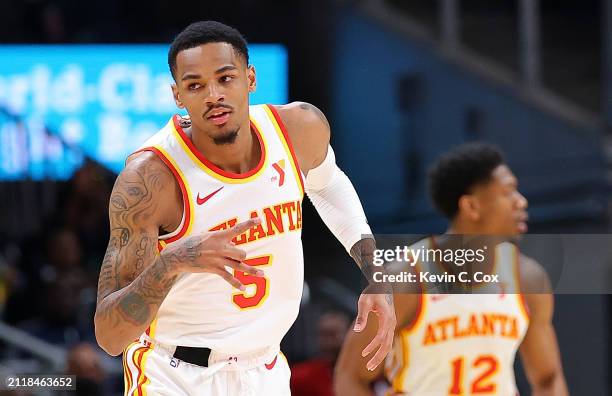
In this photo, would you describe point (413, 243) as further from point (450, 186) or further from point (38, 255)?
point (38, 255)

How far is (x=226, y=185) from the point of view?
3.69m

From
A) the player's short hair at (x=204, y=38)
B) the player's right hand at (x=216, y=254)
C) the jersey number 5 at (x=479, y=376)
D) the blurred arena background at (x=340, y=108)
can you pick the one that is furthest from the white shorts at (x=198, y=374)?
the blurred arena background at (x=340, y=108)

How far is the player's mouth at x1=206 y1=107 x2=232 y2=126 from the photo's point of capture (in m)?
3.60

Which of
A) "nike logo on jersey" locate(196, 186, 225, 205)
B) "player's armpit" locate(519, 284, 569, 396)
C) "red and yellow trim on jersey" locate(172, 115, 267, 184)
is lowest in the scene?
"player's armpit" locate(519, 284, 569, 396)

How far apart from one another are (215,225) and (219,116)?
34 centimetres

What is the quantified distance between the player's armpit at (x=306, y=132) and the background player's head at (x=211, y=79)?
340mm

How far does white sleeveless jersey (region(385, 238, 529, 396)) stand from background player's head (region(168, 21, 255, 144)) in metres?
1.44

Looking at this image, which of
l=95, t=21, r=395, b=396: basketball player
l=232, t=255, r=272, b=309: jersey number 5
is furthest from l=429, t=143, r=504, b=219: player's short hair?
l=232, t=255, r=272, b=309: jersey number 5

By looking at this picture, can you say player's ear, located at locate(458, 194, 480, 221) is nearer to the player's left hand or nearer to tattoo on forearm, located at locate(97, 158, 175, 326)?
the player's left hand

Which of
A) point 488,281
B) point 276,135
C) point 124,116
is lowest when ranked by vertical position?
point 488,281

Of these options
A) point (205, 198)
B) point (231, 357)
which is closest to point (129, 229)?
point (205, 198)

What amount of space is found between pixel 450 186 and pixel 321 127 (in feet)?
4.27

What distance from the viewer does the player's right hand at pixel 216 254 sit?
9.97ft

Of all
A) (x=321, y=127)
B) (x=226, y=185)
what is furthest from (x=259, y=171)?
(x=321, y=127)
